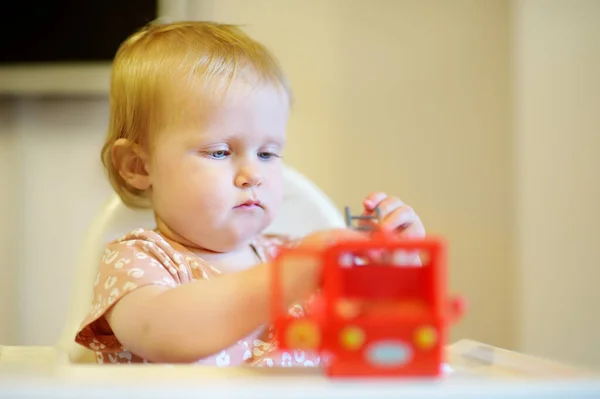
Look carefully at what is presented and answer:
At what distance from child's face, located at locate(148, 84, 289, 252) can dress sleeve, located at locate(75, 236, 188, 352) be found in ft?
0.16

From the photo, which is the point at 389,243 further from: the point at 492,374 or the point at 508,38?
the point at 508,38

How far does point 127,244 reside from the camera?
72 centimetres

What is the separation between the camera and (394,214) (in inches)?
27.0

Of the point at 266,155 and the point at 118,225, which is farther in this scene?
the point at 118,225

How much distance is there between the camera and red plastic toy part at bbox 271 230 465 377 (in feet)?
1.34

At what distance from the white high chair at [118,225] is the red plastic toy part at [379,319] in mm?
448

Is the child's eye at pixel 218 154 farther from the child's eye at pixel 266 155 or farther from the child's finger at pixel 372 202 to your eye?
the child's finger at pixel 372 202

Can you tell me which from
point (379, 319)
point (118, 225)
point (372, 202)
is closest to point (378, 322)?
point (379, 319)

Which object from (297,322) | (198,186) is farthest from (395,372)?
(198,186)

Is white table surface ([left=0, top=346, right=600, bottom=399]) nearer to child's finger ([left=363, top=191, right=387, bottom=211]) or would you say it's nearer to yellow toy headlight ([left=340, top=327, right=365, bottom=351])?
yellow toy headlight ([left=340, top=327, right=365, bottom=351])

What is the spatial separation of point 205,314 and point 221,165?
8.8 inches

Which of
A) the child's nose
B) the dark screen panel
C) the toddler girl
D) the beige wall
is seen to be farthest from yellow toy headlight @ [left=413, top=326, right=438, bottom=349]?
the dark screen panel

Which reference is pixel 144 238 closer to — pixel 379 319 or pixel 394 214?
pixel 394 214

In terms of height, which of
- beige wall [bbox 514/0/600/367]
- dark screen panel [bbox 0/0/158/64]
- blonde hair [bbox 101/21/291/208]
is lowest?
beige wall [bbox 514/0/600/367]
